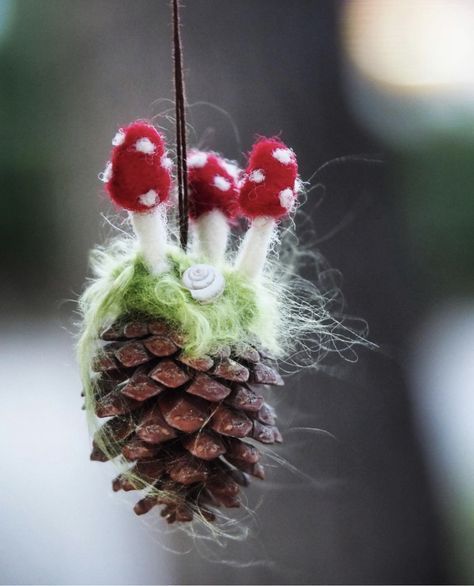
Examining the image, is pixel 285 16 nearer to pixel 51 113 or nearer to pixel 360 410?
pixel 51 113

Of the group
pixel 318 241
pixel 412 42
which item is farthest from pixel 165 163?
pixel 412 42

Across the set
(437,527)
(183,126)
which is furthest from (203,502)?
(437,527)

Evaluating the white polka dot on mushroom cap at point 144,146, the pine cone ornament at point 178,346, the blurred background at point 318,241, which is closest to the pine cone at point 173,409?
the pine cone ornament at point 178,346

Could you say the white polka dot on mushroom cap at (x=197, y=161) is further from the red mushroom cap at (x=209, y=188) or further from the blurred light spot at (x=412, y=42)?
the blurred light spot at (x=412, y=42)

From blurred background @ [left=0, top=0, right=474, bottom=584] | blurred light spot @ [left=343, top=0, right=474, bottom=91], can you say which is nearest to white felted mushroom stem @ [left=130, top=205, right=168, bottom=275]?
blurred background @ [left=0, top=0, right=474, bottom=584]

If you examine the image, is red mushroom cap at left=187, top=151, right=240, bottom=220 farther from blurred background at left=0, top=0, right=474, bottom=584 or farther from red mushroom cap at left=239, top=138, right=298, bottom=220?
blurred background at left=0, top=0, right=474, bottom=584

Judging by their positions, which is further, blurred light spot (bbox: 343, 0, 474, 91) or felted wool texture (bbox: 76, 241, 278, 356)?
blurred light spot (bbox: 343, 0, 474, 91)
